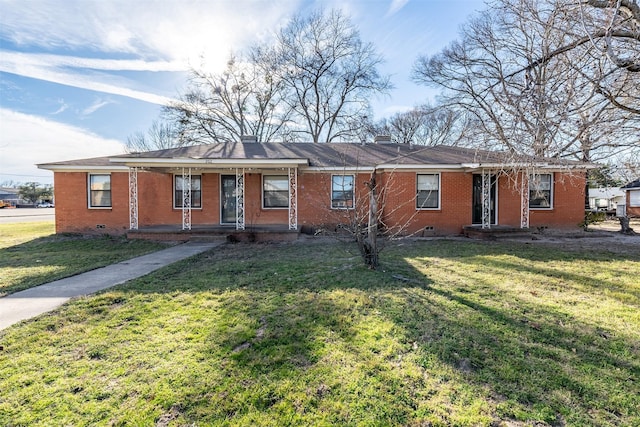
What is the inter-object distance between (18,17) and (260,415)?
40.5 ft

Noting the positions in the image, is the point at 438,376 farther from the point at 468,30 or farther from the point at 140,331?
the point at 468,30

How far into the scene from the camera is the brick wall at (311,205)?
12.4 meters

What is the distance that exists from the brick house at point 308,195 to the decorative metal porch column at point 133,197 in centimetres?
8

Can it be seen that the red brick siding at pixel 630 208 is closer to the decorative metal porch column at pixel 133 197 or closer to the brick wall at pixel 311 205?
the brick wall at pixel 311 205

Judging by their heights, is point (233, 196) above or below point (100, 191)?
below

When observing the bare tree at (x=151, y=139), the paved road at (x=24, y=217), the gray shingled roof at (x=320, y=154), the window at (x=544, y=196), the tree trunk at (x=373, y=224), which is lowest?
the paved road at (x=24, y=217)

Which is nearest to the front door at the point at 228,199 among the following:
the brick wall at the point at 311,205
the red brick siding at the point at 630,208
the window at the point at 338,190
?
the brick wall at the point at 311,205

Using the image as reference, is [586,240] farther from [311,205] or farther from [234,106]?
[234,106]

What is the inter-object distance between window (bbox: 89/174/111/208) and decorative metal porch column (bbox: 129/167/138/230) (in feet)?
4.60

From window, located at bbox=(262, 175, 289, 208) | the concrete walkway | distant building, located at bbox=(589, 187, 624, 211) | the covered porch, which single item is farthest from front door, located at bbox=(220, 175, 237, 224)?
distant building, located at bbox=(589, 187, 624, 211)

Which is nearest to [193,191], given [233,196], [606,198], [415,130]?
[233,196]

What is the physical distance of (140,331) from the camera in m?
3.49

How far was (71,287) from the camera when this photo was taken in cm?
522

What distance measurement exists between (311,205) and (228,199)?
3600 millimetres
